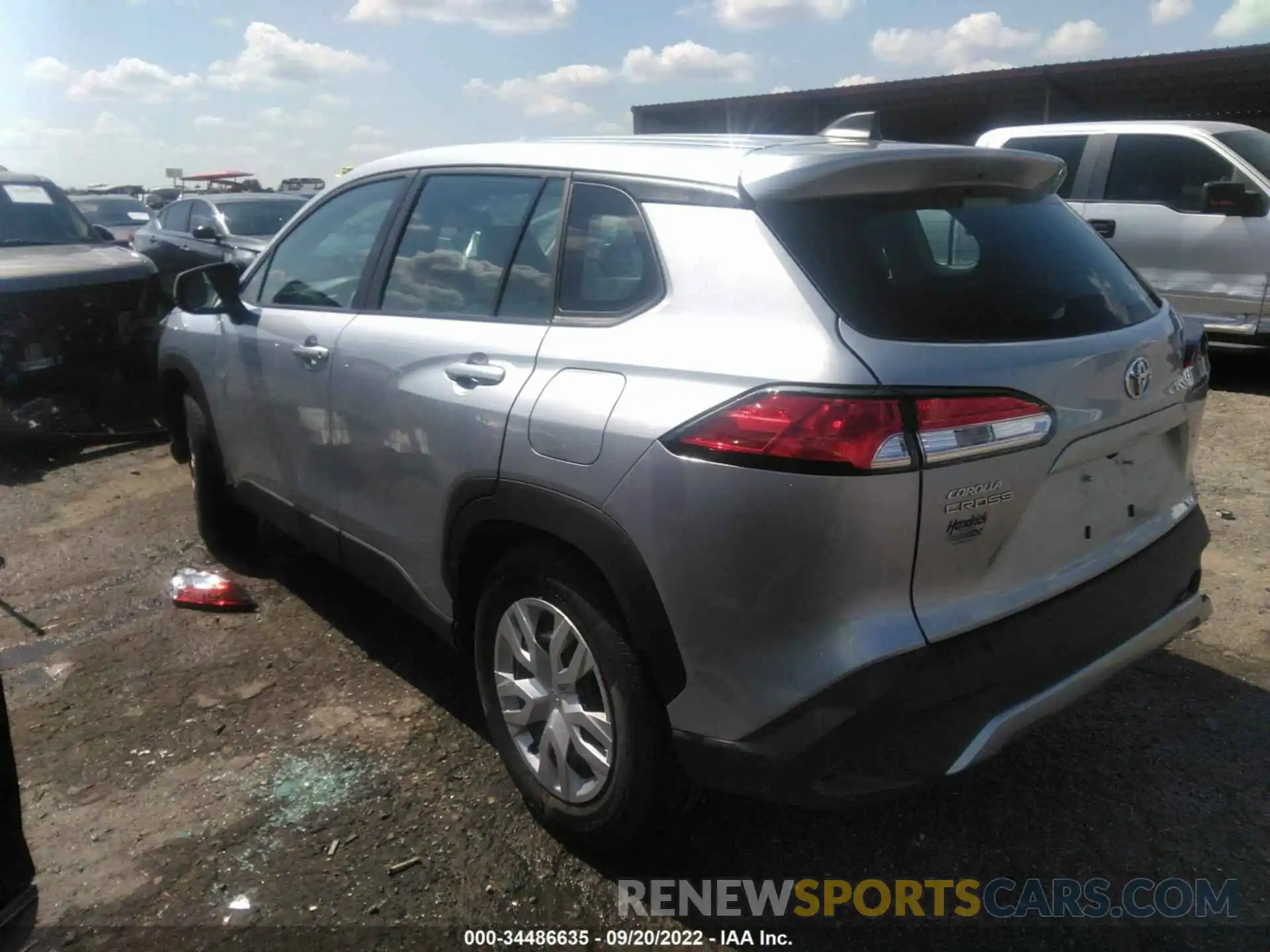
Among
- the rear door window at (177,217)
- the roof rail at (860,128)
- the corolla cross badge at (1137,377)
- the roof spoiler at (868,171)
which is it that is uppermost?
the roof rail at (860,128)

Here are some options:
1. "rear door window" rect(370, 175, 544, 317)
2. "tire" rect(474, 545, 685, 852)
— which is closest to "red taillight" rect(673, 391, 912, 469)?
"tire" rect(474, 545, 685, 852)

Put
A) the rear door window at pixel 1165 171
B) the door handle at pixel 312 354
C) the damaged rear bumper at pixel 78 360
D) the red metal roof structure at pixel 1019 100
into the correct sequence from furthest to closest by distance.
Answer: the red metal roof structure at pixel 1019 100, the rear door window at pixel 1165 171, the damaged rear bumper at pixel 78 360, the door handle at pixel 312 354

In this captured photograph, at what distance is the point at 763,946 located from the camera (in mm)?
2414

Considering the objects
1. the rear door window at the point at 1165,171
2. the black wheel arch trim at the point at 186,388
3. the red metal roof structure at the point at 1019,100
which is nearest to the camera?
the black wheel arch trim at the point at 186,388

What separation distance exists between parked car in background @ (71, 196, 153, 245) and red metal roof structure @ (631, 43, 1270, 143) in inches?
348

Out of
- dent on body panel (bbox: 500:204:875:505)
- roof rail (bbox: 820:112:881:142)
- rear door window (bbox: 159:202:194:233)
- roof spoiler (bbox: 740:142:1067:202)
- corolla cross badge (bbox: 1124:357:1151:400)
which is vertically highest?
roof rail (bbox: 820:112:881:142)

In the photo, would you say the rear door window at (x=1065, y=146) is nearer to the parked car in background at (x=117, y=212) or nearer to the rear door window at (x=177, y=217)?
the rear door window at (x=177, y=217)

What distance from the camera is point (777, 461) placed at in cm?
202

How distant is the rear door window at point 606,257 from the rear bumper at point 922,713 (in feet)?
3.32

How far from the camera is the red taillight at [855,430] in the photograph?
6.51 ft

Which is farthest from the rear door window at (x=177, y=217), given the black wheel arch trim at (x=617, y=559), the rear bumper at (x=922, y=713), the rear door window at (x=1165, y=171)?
the rear bumper at (x=922, y=713)

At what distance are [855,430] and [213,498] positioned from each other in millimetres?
3566

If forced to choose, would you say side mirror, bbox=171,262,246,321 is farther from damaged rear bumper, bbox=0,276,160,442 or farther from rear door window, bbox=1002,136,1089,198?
rear door window, bbox=1002,136,1089,198

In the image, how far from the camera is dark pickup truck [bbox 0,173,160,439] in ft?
23.0
